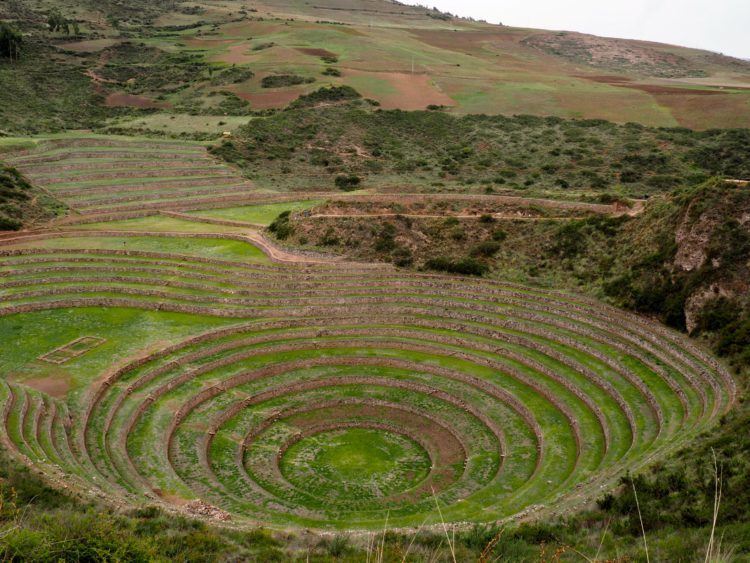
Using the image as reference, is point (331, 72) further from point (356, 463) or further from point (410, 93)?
point (356, 463)

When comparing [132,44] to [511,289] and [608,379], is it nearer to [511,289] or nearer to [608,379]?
[511,289]

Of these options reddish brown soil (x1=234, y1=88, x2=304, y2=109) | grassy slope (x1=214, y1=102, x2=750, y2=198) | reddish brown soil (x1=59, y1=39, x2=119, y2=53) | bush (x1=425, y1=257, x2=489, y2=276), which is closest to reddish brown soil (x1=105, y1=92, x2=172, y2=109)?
reddish brown soil (x1=234, y1=88, x2=304, y2=109)

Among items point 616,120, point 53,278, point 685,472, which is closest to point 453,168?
point 616,120

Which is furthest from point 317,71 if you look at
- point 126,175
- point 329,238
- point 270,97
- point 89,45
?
point 329,238

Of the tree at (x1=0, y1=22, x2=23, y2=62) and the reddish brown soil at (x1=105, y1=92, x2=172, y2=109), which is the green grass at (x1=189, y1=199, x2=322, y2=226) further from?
the tree at (x1=0, y1=22, x2=23, y2=62)

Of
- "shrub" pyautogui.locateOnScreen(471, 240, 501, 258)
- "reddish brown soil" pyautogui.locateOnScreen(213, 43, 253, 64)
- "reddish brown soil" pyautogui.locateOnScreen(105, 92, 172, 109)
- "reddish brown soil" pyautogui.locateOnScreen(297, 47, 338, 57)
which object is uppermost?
"reddish brown soil" pyautogui.locateOnScreen(297, 47, 338, 57)

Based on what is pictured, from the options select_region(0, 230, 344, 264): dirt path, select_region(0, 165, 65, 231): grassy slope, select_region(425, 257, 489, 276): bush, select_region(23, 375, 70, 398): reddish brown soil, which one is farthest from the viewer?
select_region(0, 165, 65, 231): grassy slope
